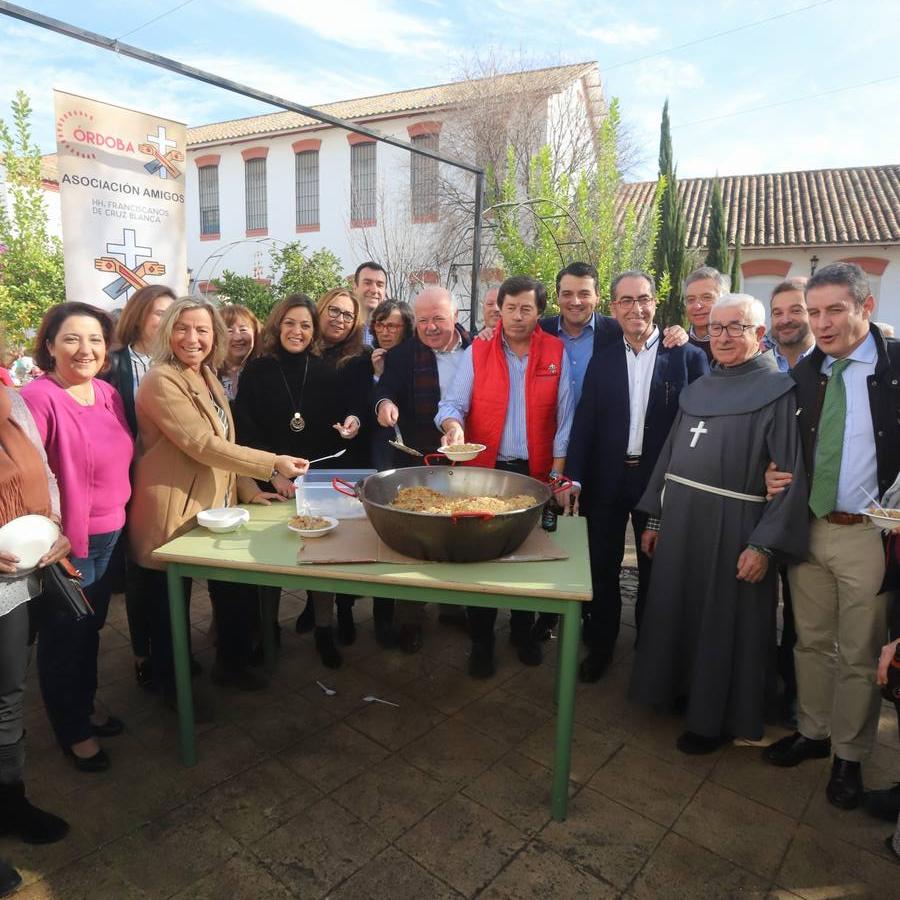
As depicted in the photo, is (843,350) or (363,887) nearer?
(363,887)

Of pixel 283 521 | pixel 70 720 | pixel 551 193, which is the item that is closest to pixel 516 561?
pixel 283 521

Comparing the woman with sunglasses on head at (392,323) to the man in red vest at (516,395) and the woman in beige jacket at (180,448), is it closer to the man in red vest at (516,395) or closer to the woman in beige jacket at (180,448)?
the man in red vest at (516,395)

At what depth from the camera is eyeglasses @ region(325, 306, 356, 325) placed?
3.59 metres

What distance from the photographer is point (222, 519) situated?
2684 millimetres

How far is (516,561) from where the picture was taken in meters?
2.41

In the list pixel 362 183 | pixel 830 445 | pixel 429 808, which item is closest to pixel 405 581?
pixel 429 808

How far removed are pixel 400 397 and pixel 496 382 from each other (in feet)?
1.94

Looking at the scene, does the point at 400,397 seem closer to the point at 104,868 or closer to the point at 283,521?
the point at 283,521

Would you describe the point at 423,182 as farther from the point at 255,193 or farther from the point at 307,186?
the point at 255,193

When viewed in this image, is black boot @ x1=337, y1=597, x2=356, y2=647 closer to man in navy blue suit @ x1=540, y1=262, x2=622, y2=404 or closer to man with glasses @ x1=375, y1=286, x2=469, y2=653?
man with glasses @ x1=375, y1=286, x2=469, y2=653

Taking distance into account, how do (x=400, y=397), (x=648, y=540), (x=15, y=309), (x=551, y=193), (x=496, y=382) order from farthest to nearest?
(x=551, y=193) → (x=15, y=309) → (x=400, y=397) → (x=496, y=382) → (x=648, y=540)

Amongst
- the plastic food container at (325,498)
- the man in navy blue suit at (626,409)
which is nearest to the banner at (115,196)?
the plastic food container at (325,498)

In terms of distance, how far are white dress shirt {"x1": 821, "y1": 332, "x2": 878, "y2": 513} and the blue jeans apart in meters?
2.82

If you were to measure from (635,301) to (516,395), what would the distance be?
74 centimetres
